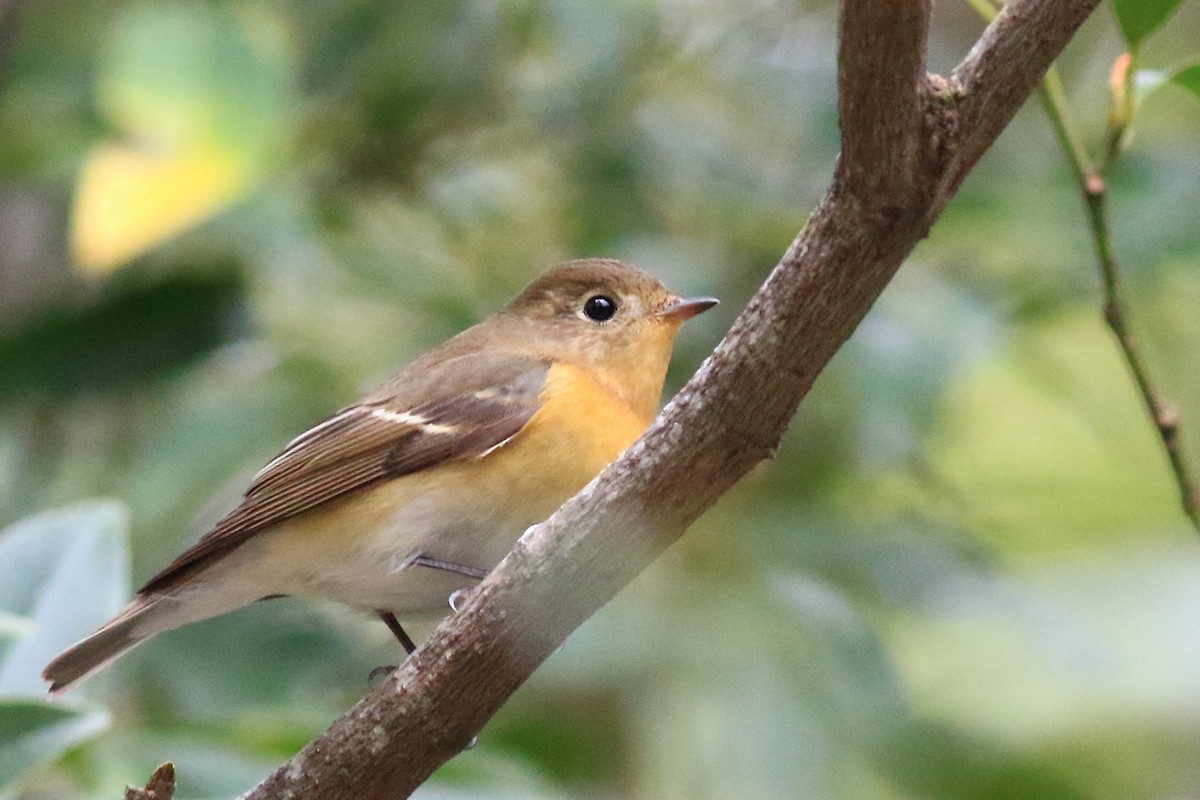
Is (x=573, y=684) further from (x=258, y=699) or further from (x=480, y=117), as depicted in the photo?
(x=480, y=117)

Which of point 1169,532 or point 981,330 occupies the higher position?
point 981,330

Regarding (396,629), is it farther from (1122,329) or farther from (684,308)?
(1122,329)

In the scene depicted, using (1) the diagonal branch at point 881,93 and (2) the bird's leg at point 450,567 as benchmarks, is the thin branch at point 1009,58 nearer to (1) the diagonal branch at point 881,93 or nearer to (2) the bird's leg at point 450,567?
(1) the diagonal branch at point 881,93

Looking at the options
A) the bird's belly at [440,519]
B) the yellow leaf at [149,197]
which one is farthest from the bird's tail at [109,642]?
the yellow leaf at [149,197]

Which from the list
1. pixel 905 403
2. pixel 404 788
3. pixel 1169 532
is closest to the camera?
pixel 404 788

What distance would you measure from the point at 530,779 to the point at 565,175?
1990 millimetres

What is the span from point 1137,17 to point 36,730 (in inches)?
87.3

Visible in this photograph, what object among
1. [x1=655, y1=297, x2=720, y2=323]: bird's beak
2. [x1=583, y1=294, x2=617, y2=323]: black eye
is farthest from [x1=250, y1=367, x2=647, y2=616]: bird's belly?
[x1=583, y1=294, x2=617, y2=323]: black eye

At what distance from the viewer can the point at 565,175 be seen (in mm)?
4762

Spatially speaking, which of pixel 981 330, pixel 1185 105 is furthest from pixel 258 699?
pixel 1185 105

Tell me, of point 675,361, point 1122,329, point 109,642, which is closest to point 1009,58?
point 1122,329

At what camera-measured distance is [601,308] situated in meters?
4.07

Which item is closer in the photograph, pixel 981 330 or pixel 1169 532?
pixel 981 330

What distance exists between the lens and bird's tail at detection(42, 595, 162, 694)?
3.35 meters
